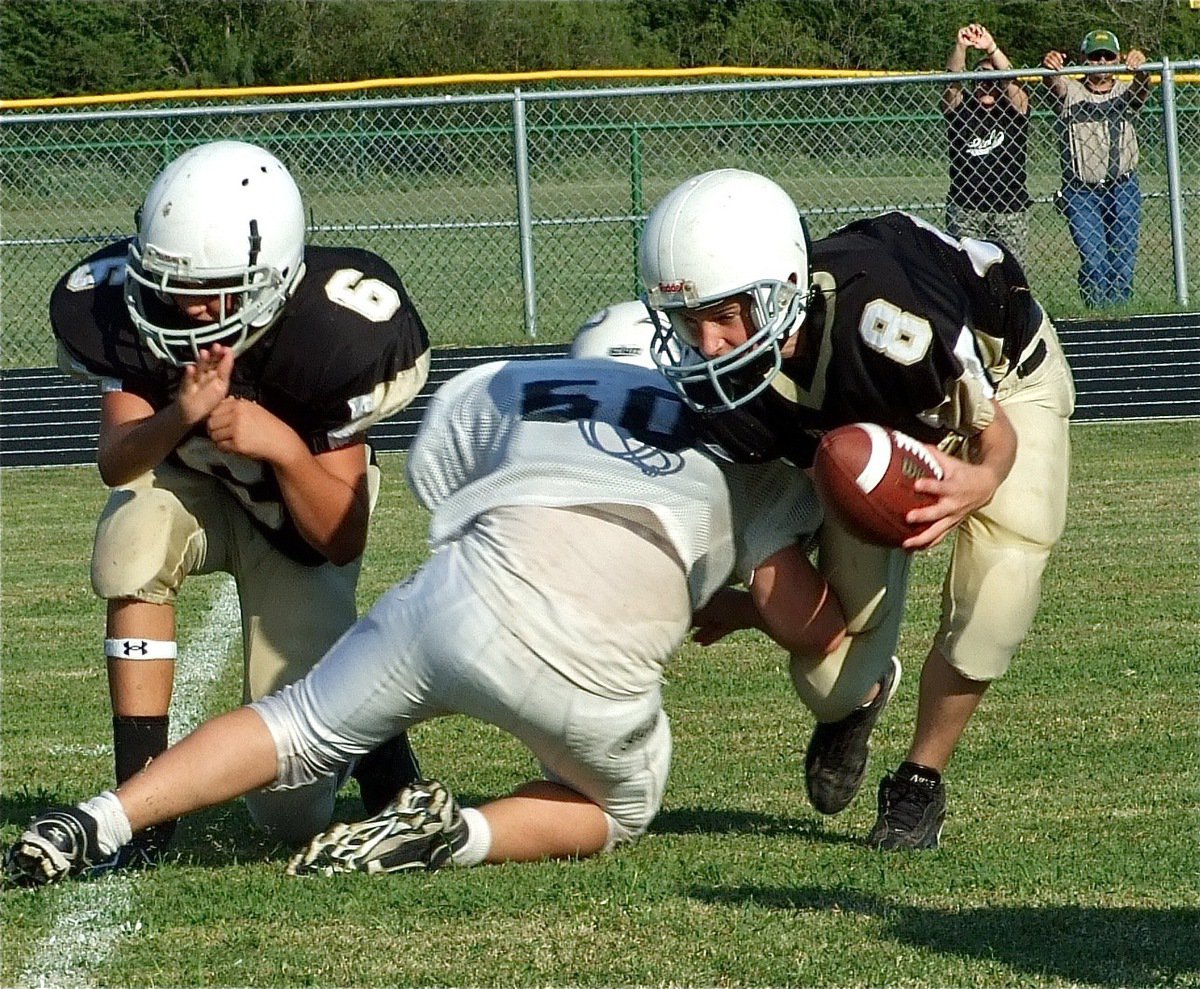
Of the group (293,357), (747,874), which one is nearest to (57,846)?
(293,357)

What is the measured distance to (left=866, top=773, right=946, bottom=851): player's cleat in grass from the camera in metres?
4.01

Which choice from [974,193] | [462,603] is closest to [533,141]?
[974,193]

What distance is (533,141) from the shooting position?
49.1 feet

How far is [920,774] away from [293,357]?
1.59 m

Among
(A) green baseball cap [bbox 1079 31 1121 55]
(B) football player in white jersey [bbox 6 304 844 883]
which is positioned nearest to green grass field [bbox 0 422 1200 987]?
(B) football player in white jersey [bbox 6 304 844 883]

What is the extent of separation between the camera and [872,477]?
3.52 metres

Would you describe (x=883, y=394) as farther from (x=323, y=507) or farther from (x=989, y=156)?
(x=989, y=156)

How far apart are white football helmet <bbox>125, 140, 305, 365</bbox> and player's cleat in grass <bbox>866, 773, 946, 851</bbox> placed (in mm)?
1644

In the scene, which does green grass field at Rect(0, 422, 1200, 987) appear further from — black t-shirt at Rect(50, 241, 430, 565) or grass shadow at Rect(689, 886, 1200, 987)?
black t-shirt at Rect(50, 241, 430, 565)

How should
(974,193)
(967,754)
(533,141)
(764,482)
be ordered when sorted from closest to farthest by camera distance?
(764,482), (967,754), (974,193), (533,141)

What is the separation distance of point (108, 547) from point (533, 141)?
36.7 feet

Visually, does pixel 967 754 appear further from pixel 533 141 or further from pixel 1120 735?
pixel 533 141

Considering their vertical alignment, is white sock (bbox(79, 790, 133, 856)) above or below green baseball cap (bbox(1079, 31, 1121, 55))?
below

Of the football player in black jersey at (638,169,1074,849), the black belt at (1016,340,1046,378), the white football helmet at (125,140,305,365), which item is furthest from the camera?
the black belt at (1016,340,1046,378)
